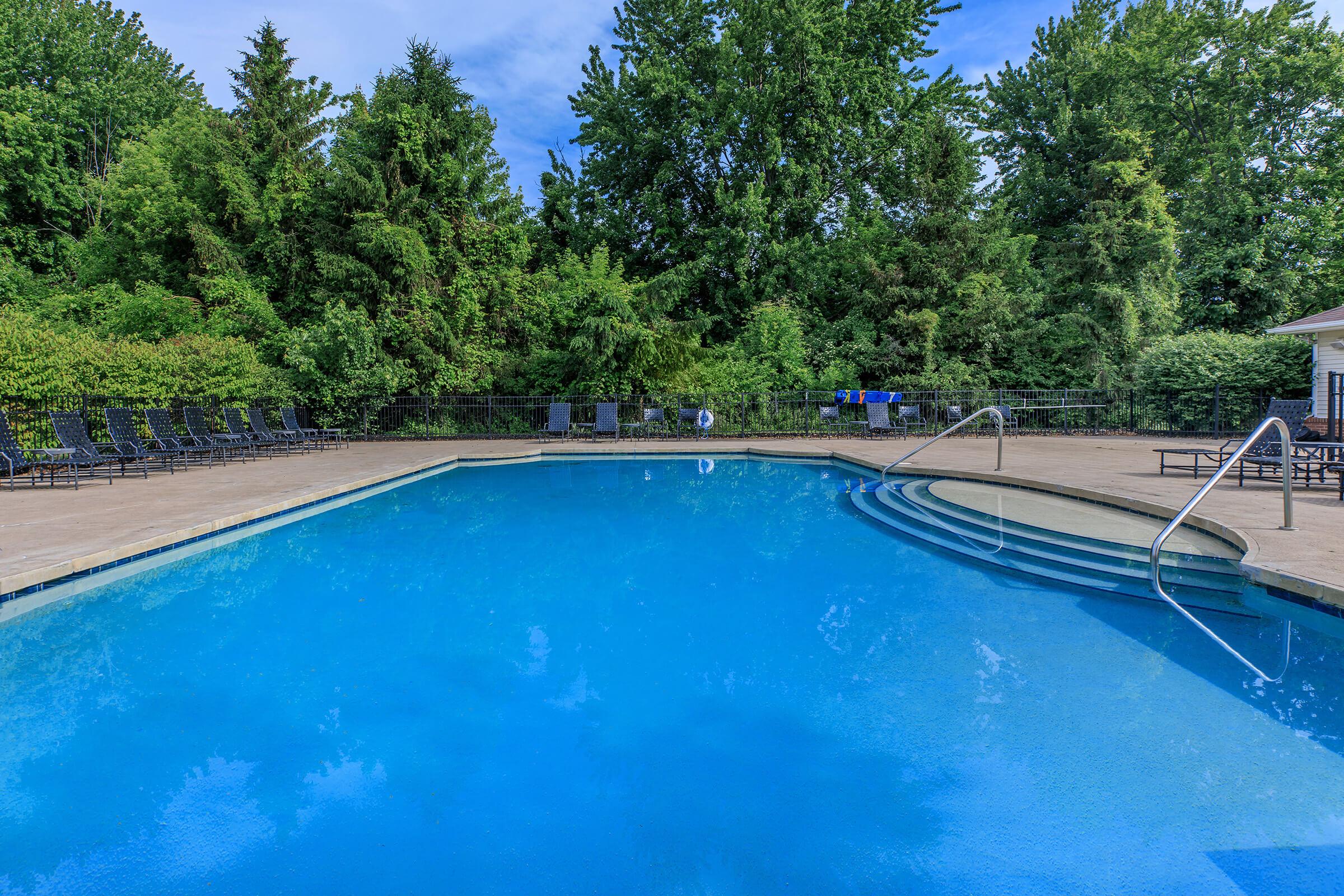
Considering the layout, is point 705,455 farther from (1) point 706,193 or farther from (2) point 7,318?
(1) point 706,193

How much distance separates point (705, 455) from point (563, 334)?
7.02m

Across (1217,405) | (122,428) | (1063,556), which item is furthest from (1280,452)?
(122,428)

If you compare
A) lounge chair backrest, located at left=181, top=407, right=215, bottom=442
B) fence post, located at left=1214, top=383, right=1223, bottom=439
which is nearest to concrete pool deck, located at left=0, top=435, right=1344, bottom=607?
lounge chair backrest, located at left=181, top=407, right=215, bottom=442

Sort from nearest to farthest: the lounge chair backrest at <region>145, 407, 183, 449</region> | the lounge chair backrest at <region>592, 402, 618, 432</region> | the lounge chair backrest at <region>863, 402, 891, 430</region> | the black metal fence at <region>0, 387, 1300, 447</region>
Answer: the lounge chair backrest at <region>145, 407, 183, 449</region>
the lounge chair backrest at <region>592, 402, 618, 432</region>
the black metal fence at <region>0, 387, 1300, 447</region>
the lounge chair backrest at <region>863, 402, 891, 430</region>

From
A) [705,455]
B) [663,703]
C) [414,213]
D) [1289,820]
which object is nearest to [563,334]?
[414,213]

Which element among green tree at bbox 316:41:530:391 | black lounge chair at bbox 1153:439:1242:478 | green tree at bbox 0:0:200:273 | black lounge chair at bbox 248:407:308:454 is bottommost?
black lounge chair at bbox 1153:439:1242:478

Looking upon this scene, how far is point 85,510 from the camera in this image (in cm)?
734

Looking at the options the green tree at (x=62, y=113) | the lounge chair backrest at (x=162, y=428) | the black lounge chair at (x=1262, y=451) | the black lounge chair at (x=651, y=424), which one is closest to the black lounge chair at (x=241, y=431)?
the lounge chair backrest at (x=162, y=428)

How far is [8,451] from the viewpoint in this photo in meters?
9.23

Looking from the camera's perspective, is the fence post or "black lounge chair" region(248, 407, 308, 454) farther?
the fence post

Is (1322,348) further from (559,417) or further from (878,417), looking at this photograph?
(559,417)

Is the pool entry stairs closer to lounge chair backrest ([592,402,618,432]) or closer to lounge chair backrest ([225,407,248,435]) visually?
lounge chair backrest ([592,402,618,432])

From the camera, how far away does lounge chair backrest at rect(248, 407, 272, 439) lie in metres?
14.0

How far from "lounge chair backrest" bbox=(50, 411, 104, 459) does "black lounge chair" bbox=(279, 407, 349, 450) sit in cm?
514
